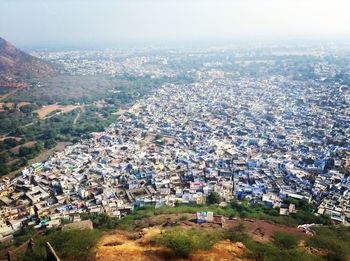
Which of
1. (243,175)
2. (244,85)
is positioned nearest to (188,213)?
(243,175)

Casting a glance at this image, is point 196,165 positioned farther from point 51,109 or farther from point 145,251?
point 51,109

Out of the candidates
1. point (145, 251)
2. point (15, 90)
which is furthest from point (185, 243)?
point (15, 90)

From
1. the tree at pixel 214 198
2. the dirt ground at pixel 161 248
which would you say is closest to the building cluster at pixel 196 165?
the tree at pixel 214 198

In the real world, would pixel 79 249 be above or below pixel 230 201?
above

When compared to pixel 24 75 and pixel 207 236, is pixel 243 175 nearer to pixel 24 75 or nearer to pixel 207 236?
pixel 207 236

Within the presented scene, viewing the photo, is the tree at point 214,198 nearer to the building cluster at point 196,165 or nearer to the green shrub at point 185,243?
the building cluster at point 196,165

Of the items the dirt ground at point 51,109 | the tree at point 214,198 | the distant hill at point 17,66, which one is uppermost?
the distant hill at point 17,66

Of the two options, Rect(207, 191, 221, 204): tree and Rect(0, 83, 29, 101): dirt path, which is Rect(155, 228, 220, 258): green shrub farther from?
Rect(0, 83, 29, 101): dirt path

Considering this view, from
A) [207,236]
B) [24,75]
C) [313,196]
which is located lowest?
[313,196]
